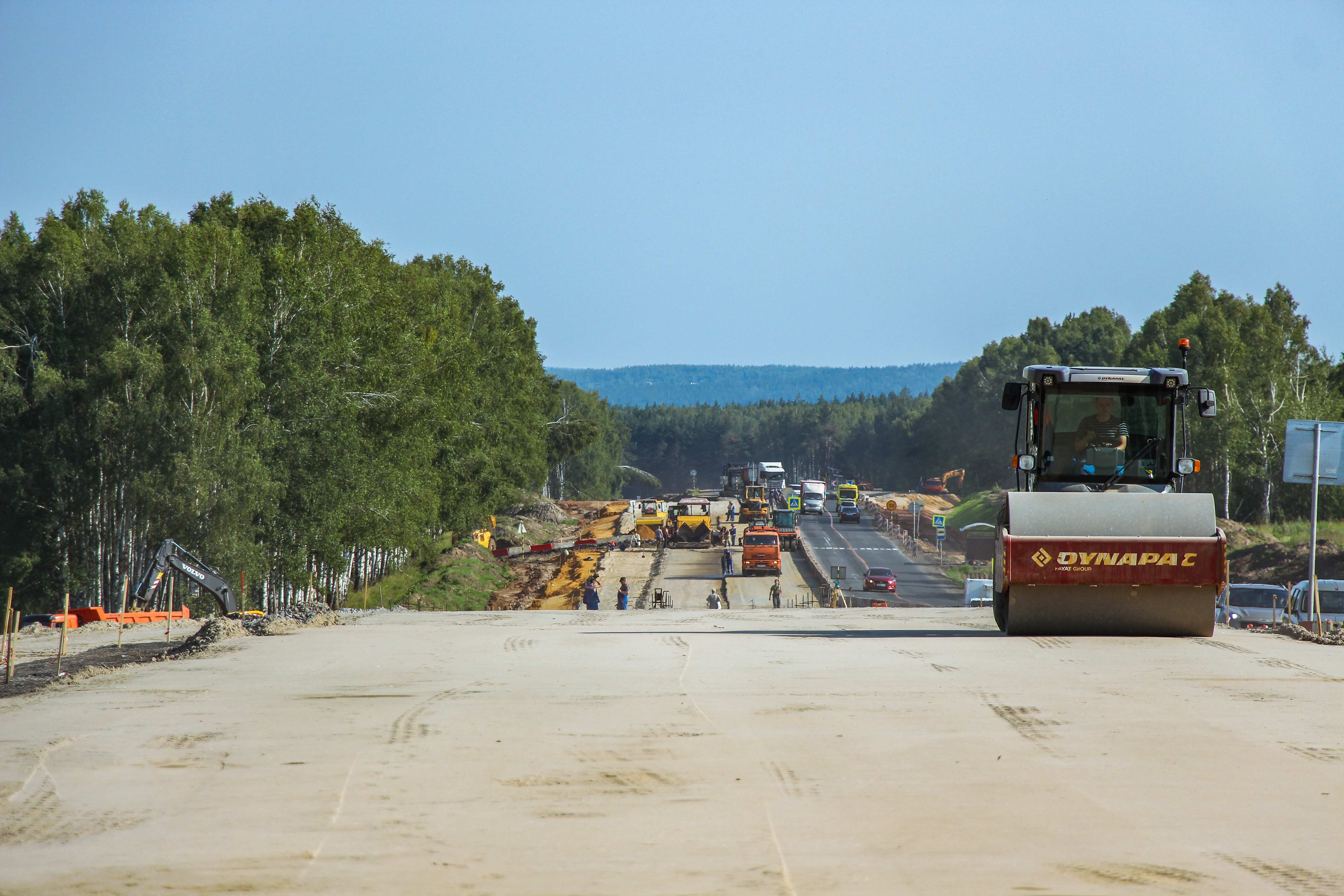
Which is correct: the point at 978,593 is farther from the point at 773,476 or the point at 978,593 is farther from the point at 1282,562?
the point at 773,476

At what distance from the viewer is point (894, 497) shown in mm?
127625

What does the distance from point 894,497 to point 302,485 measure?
95499 mm

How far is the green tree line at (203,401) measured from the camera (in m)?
35.8

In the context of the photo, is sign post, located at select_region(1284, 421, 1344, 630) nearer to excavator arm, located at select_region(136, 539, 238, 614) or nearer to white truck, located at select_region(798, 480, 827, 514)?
excavator arm, located at select_region(136, 539, 238, 614)

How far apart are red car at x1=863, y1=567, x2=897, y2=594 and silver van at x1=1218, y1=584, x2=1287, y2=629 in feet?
90.0

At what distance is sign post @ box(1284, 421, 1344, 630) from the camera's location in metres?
29.3

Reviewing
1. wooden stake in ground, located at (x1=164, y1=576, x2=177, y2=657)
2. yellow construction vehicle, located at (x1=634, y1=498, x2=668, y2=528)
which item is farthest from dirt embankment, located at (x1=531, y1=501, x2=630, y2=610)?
wooden stake in ground, located at (x1=164, y1=576, x2=177, y2=657)

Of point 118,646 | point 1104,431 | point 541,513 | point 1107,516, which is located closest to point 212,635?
point 118,646

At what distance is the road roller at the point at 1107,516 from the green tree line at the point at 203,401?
2539cm

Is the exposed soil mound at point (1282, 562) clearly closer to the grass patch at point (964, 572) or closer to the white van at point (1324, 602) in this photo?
the grass patch at point (964, 572)

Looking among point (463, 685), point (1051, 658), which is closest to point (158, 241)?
point (463, 685)

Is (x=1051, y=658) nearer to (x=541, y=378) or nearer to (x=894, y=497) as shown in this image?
(x=541, y=378)

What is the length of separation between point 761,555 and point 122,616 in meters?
39.3

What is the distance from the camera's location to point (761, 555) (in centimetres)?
5988
